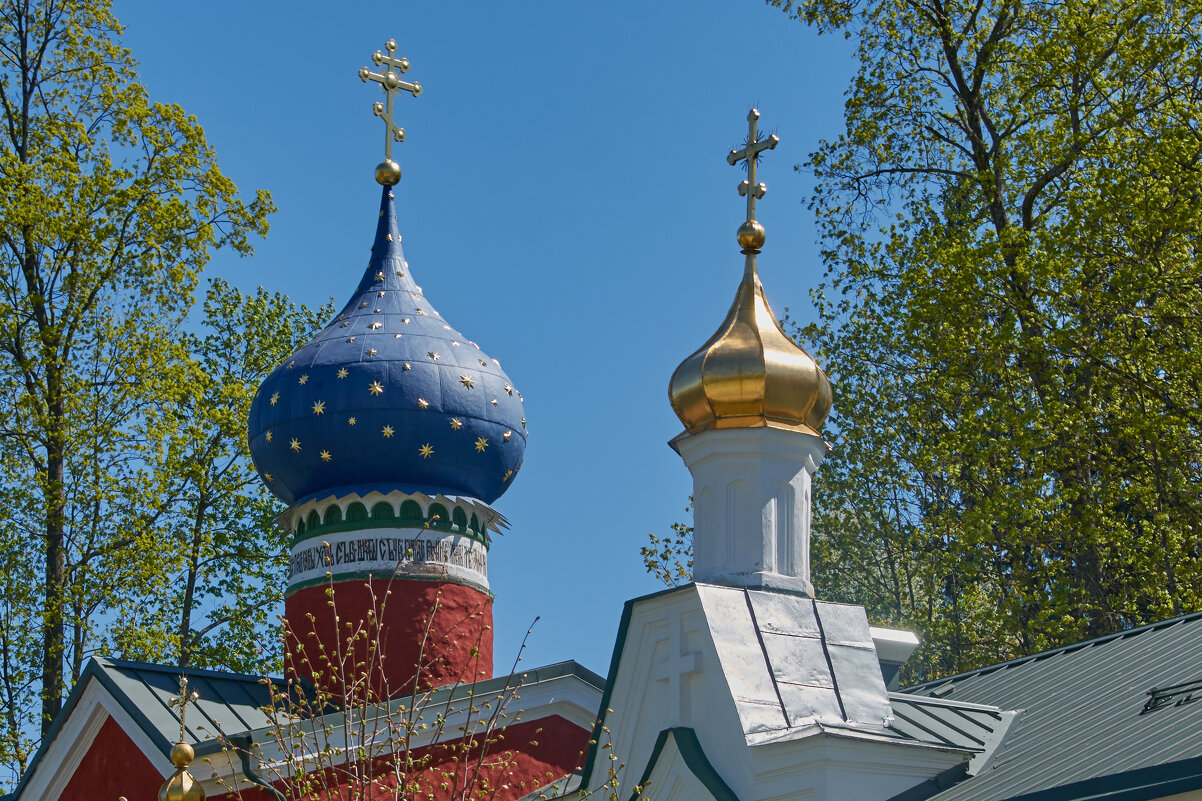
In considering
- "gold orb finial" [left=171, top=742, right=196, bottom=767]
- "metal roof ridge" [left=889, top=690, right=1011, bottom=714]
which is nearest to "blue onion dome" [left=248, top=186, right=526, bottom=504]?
"gold orb finial" [left=171, top=742, right=196, bottom=767]

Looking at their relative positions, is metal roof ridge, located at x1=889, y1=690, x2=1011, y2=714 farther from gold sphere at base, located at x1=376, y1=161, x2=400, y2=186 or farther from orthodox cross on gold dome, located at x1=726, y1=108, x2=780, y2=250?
gold sphere at base, located at x1=376, y1=161, x2=400, y2=186

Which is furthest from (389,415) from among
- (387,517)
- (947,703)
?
(947,703)

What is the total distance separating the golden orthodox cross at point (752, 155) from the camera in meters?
11.5

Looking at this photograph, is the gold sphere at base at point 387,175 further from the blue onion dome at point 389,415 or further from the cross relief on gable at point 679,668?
the cross relief on gable at point 679,668

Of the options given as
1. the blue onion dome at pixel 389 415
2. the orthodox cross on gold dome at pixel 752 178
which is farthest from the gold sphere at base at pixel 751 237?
the blue onion dome at pixel 389 415

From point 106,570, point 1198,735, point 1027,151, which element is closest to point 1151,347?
point 1027,151

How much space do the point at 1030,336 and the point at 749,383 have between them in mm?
6715

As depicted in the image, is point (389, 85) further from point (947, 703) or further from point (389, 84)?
point (947, 703)

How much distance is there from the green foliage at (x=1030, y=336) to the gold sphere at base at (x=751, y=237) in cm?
527

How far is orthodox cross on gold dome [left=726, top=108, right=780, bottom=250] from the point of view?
36.5ft

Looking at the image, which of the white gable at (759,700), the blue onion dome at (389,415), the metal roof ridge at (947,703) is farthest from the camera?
the blue onion dome at (389,415)

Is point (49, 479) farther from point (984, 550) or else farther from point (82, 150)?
point (984, 550)

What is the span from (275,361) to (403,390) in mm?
8075

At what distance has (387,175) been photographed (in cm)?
1557
